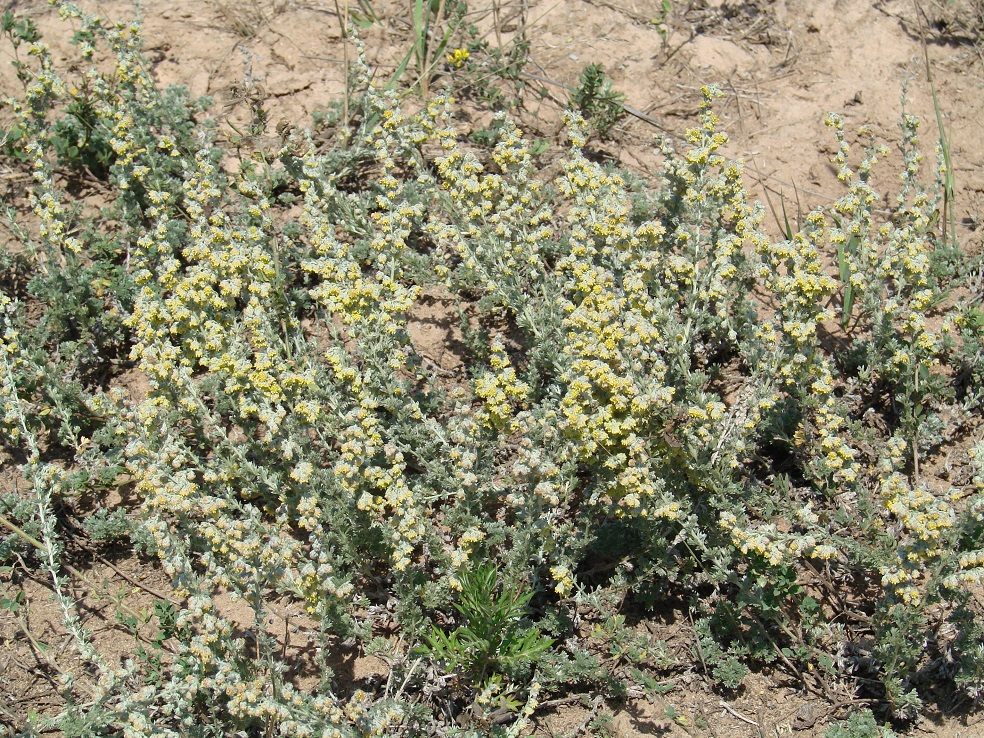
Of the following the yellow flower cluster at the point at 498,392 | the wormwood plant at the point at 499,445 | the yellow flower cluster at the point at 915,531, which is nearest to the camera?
the yellow flower cluster at the point at 915,531

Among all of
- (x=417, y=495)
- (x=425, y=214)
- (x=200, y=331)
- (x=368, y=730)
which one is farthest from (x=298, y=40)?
(x=368, y=730)

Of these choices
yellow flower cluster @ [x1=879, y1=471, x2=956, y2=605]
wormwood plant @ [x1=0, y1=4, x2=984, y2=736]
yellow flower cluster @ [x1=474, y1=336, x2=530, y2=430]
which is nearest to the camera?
yellow flower cluster @ [x1=879, y1=471, x2=956, y2=605]

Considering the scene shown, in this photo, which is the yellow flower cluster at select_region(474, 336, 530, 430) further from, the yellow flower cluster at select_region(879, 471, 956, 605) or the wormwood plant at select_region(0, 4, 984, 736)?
the yellow flower cluster at select_region(879, 471, 956, 605)

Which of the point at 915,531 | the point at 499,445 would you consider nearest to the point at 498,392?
the point at 499,445

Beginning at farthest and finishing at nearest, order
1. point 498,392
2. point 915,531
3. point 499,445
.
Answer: point 499,445 → point 498,392 → point 915,531

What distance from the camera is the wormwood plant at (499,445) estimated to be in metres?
4.10

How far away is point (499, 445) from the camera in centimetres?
494

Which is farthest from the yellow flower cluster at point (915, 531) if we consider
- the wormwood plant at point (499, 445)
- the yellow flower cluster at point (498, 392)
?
the yellow flower cluster at point (498, 392)

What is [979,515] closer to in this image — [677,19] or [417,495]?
[417,495]

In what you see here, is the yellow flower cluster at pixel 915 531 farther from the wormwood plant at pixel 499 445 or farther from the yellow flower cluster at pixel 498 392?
the yellow flower cluster at pixel 498 392

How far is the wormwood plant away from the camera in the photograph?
410 cm

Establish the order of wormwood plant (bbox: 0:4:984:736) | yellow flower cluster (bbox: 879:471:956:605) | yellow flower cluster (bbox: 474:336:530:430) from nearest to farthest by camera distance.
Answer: yellow flower cluster (bbox: 879:471:956:605), wormwood plant (bbox: 0:4:984:736), yellow flower cluster (bbox: 474:336:530:430)

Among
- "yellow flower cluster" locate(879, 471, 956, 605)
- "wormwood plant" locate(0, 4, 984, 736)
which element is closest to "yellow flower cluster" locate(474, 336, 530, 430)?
"wormwood plant" locate(0, 4, 984, 736)

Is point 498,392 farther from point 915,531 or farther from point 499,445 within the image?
point 915,531
